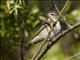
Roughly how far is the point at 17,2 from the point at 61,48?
8.27 ft

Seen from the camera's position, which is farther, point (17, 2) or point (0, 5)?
point (0, 5)

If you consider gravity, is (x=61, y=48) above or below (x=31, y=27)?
below

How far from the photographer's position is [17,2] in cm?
328

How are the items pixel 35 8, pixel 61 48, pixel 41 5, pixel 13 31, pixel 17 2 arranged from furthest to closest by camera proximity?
1. pixel 61 48
2. pixel 41 5
3. pixel 35 8
4. pixel 13 31
5. pixel 17 2

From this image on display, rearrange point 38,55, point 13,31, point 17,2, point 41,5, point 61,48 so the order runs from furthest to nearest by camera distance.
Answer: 1. point 61,48
2. point 41,5
3. point 13,31
4. point 17,2
5. point 38,55

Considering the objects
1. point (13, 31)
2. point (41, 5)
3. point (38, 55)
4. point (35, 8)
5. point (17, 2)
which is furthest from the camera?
point (41, 5)

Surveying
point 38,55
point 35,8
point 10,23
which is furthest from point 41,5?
point 38,55

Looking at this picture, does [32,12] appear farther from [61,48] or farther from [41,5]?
[61,48]

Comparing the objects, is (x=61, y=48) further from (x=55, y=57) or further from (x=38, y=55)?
(x=38, y=55)

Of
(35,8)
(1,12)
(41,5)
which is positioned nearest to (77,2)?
(41,5)

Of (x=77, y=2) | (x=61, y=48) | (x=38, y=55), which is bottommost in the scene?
(x=61, y=48)

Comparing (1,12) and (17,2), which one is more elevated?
(17,2)

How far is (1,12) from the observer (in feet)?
14.7

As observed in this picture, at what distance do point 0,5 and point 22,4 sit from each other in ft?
3.91
